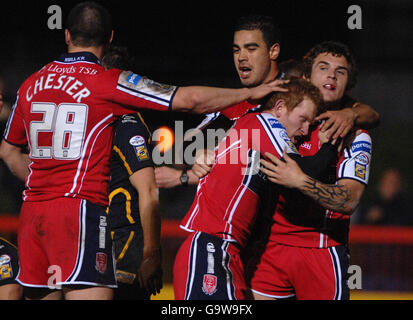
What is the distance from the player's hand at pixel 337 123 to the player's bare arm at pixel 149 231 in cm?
115

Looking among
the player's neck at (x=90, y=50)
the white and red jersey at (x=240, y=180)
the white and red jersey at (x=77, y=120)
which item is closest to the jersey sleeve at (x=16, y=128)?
the white and red jersey at (x=77, y=120)

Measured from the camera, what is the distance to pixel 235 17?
1103cm

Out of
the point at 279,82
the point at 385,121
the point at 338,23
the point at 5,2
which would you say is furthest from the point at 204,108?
the point at 385,121

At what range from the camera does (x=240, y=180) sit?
11.8ft

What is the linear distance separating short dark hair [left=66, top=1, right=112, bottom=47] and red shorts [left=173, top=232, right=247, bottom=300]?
1.35m

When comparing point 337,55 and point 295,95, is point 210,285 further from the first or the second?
point 337,55

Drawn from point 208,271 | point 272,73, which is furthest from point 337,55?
point 208,271

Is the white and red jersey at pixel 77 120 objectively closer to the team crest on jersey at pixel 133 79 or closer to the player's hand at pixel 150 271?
the team crest on jersey at pixel 133 79

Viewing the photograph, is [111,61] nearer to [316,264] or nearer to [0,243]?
[0,243]

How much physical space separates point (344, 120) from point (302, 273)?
1039 millimetres

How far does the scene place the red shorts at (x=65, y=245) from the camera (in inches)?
138

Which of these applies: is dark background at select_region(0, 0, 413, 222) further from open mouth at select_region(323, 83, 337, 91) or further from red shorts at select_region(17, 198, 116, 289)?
red shorts at select_region(17, 198, 116, 289)

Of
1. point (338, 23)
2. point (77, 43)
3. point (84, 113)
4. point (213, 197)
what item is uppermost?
point (338, 23)

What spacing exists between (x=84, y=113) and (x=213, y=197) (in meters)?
0.91
